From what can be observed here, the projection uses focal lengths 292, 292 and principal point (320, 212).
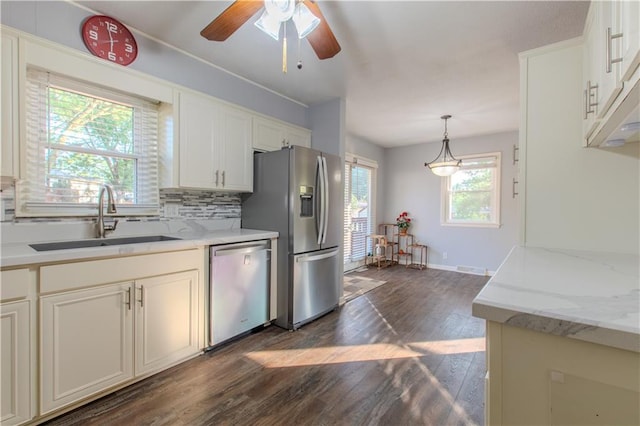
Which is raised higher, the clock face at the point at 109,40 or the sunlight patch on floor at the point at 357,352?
the clock face at the point at 109,40

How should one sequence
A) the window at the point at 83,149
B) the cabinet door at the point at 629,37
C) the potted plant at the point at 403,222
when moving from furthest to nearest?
1. the potted plant at the point at 403,222
2. the window at the point at 83,149
3. the cabinet door at the point at 629,37

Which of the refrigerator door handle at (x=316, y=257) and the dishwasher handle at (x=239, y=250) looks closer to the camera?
the dishwasher handle at (x=239, y=250)

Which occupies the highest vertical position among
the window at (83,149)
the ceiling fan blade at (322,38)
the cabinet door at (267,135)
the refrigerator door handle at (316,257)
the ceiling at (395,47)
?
the ceiling at (395,47)

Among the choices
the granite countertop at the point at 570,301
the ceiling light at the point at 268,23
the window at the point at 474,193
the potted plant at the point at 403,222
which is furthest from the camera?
the potted plant at the point at 403,222

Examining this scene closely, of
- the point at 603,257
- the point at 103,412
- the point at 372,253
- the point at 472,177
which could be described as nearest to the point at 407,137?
the point at 472,177

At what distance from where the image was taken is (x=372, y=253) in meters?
5.86

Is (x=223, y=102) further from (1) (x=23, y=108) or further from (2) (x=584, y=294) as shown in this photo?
(2) (x=584, y=294)

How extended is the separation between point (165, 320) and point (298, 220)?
135 centimetres

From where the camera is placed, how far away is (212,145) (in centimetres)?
261

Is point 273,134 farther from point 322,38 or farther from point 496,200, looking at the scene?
point 496,200

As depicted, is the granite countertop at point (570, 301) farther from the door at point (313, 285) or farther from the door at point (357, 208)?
the door at point (357, 208)

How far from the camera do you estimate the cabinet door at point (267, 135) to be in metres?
3.00

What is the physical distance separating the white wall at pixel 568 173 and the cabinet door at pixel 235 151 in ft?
7.52

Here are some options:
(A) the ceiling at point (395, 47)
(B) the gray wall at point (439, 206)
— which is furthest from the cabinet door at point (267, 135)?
(B) the gray wall at point (439, 206)
